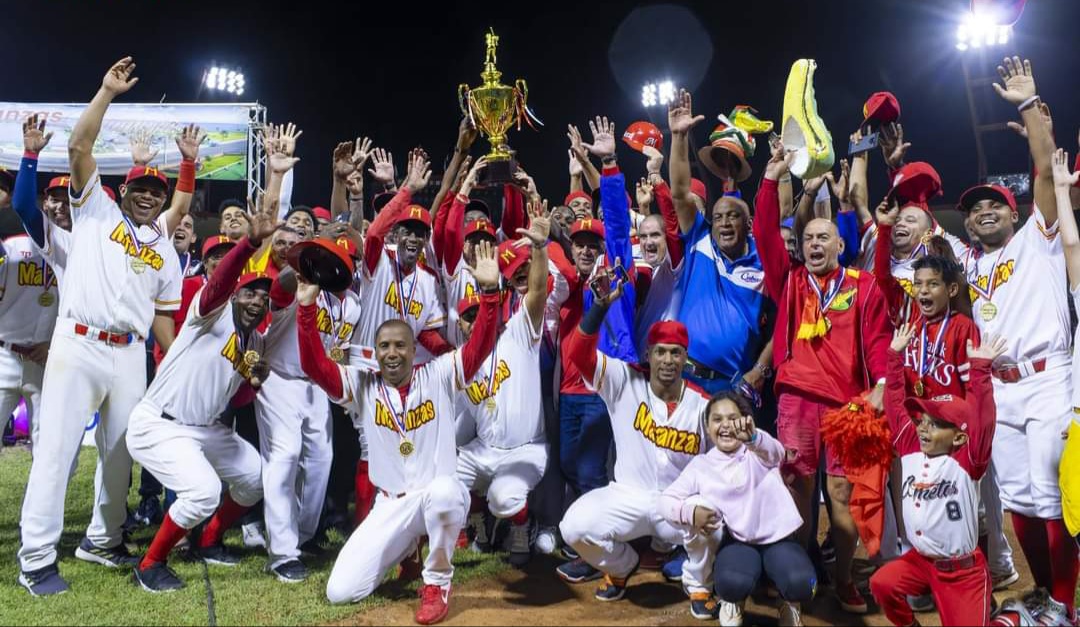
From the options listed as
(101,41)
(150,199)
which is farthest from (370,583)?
(101,41)

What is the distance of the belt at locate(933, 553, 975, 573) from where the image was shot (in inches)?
144

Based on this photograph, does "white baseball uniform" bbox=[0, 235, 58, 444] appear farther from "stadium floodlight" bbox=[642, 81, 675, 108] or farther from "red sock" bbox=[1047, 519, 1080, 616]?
"stadium floodlight" bbox=[642, 81, 675, 108]

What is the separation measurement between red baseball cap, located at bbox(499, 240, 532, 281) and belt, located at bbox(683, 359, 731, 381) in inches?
49.6

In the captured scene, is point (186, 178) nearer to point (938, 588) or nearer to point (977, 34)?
point (938, 588)

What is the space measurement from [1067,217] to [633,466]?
2.52m

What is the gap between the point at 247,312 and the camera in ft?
16.2

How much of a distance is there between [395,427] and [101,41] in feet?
50.2

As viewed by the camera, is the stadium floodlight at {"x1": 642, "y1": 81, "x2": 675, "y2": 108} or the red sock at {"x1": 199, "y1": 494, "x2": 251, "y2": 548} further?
the stadium floodlight at {"x1": 642, "y1": 81, "x2": 675, "y2": 108}

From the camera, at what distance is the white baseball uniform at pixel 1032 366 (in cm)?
419

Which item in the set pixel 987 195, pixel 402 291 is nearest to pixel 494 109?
pixel 402 291

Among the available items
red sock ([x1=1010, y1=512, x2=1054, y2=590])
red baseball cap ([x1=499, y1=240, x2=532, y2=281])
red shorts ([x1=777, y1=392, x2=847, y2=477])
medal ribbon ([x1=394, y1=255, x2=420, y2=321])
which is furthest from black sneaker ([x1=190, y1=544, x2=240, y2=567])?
red sock ([x1=1010, y1=512, x2=1054, y2=590])

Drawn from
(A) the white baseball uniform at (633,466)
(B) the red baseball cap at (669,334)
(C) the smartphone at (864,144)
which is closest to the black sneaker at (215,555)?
(A) the white baseball uniform at (633,466)

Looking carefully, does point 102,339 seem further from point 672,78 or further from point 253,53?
point 672,78

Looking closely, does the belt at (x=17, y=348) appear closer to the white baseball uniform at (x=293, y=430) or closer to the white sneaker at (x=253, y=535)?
the white baseball uniform at (x=293, y=430)
